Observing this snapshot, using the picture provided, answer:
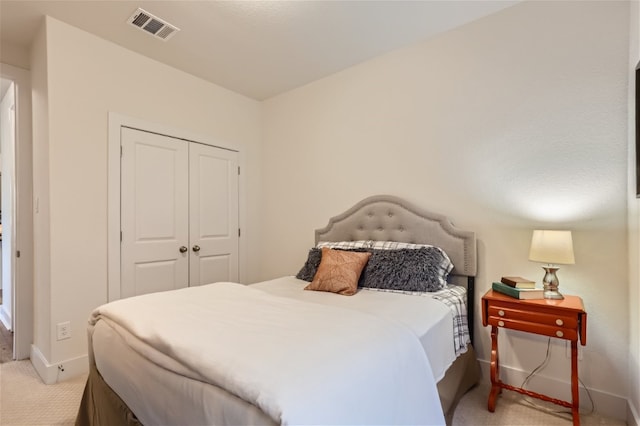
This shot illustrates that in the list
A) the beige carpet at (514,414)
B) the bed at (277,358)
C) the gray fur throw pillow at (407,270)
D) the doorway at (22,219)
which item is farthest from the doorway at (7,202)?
the beige carpet at (514,414)

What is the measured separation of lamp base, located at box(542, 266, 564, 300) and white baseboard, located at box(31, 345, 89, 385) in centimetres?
327

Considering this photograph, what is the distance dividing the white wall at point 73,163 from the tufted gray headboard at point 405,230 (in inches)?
76.9

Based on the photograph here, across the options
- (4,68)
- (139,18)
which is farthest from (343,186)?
(4,68)

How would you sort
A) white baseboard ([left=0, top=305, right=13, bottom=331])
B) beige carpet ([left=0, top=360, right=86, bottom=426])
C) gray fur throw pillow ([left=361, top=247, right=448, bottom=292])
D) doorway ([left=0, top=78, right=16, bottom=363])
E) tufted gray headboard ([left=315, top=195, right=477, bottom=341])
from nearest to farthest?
beige carpet ([left=0, top=360, right=86, bottom=426]) < gray fur throw pillow ([left=361, top=247, right=448, bottom=292]) < tufted gray headboard ([left=315, top=195, right=477, bottom=341]) < doorway ([left=0, top=78, right=16, bottom=363]) < white baseboard ([left=0, top=305, right=13, bottom=331])

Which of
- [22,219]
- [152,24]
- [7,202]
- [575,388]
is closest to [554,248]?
[575,388]

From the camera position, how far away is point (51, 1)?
2.15 metres

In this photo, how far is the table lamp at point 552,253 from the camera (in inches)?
69.6

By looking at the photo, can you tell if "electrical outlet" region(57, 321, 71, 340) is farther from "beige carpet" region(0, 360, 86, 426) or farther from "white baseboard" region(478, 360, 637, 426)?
"white baseboard" region(478, 360, 637, 426)

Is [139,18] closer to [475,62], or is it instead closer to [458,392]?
[475,62]

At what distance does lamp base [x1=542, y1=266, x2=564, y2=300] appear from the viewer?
1856 millimetres

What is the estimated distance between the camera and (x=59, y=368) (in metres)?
2.32

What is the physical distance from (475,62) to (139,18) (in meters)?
2.53

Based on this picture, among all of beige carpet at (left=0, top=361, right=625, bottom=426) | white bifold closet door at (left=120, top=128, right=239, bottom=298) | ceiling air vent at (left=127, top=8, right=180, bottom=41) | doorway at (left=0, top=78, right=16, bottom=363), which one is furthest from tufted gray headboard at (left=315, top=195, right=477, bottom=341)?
doorway at (left=0, top=78, right=16, bottom=363)

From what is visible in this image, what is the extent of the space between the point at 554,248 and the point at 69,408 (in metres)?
3.09
